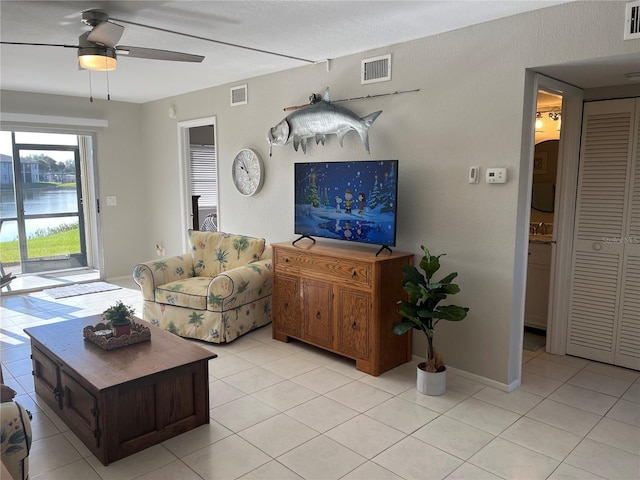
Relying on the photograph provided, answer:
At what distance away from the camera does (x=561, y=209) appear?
12.1 ft

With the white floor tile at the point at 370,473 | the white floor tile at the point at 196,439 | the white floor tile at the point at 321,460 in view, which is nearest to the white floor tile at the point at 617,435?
the white floor tile at the point at 370,473

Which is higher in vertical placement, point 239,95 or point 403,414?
point 239,95

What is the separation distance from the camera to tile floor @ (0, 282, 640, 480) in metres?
2.30

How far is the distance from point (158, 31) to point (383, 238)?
2.14 meters

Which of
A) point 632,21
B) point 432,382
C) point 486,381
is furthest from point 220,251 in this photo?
point 632,21

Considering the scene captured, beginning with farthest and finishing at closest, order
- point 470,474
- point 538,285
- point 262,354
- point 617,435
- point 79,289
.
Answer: point 79,289, point 538,285, point 262,354, point 617,435, point 470,474

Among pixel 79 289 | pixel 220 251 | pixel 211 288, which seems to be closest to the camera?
pixel 211 288

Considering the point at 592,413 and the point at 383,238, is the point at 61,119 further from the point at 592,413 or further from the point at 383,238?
the point at 592,413

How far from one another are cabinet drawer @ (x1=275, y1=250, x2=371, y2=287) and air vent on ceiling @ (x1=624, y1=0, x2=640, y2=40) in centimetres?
200

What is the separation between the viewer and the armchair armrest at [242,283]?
391 centimetres

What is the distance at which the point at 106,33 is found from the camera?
2732 mm

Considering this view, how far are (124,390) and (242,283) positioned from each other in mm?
1726

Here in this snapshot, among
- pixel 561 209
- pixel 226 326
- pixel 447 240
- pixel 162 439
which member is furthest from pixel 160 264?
pixel 561 209

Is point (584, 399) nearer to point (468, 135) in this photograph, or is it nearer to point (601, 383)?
point (601, 383)
